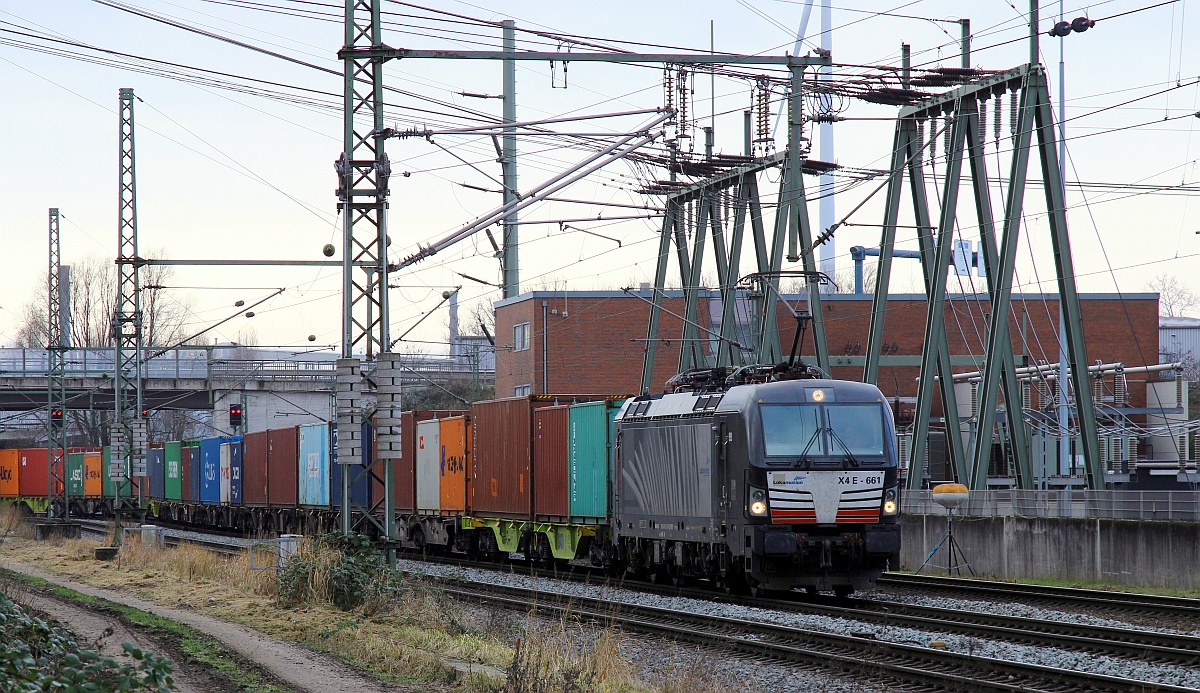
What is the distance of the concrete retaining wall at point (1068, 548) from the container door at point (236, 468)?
27043mm

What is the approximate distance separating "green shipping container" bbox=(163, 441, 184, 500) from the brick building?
14971 millimetres

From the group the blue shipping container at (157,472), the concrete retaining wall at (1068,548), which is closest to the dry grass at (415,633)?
the concrete retaining wall at (1068,548)

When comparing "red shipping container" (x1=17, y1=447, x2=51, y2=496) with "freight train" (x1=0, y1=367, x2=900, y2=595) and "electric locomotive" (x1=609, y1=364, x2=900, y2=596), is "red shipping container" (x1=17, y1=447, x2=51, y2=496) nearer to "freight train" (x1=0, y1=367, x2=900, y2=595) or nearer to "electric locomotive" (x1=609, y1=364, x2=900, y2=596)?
"freight train" (x1=0, y1=367, x2=900, y2=595)

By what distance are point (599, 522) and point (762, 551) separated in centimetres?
600

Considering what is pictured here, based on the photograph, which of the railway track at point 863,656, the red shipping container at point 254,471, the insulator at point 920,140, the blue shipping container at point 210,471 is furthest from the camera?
the blue shipping container at point 210,471

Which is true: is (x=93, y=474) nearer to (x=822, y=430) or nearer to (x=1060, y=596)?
(x=822, y=430)

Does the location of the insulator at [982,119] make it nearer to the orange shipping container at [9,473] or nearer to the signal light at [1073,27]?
the signal light at [1073,27]

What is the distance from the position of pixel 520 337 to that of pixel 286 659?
159 ft

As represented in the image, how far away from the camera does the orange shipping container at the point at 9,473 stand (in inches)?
2739

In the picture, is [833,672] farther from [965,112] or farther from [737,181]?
[737,181]

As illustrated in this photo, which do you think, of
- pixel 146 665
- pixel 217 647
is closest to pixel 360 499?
pixel 217 647

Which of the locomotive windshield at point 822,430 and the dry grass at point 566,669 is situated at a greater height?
the locomotive windshield at point 822,430

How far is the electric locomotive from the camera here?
17.4 metres

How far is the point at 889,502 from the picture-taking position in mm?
17906
